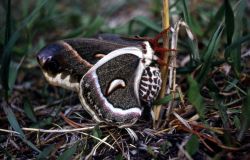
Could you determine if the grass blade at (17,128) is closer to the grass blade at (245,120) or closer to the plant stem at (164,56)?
the plant stem at (164,56)

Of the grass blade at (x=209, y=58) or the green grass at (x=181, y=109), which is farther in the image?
the grass blade at (x=209, y=58)

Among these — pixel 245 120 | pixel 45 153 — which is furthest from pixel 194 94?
pixel 45 153

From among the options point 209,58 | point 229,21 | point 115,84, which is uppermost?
point 229,21

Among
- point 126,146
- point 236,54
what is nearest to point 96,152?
point 126,146

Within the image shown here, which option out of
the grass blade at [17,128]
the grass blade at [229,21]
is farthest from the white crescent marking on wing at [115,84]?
the grass blade at [229,21]

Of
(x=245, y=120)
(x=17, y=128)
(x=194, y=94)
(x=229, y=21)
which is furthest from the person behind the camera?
(x=17, y=128)

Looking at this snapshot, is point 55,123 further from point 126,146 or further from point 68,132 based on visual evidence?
point 126,146

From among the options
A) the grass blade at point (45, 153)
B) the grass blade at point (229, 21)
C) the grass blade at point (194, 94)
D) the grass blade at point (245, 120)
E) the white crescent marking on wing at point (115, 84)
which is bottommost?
the grass blade at point (45, 153)

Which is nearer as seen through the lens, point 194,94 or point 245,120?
point 194,94

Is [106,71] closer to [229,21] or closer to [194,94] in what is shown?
[194,94]

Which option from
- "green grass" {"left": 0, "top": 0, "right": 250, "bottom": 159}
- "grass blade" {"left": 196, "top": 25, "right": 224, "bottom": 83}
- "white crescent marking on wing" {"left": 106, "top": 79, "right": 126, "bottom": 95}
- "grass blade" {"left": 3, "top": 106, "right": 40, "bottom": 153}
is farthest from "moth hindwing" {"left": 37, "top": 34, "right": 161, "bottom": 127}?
"grass blade" {"left": 3, "top": 106, "right": 40, "bottom": 153}

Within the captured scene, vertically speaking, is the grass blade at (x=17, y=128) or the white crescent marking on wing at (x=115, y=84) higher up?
the white crescent marking on wing at (x=115, y=84)
